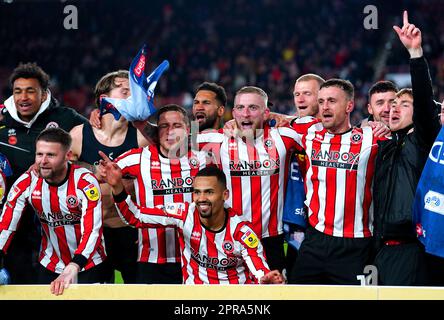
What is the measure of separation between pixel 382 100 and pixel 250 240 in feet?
5.49

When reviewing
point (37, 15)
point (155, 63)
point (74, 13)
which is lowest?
point (74, 13)

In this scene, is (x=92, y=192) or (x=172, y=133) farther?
(x=172, y=133)

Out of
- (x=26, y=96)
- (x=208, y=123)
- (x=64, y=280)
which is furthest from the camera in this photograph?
(x=208, y=123)

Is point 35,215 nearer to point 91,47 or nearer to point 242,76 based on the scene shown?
point 242,76

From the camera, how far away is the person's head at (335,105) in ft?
16.8

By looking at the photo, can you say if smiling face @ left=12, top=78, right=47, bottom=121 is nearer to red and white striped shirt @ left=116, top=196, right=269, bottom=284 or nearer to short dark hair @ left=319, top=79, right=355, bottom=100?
red and white striped shirt @ left=116, top=196, right=269, bottom=284

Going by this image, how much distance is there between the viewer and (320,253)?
5020 mm

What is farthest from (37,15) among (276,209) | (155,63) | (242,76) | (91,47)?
(276,209)

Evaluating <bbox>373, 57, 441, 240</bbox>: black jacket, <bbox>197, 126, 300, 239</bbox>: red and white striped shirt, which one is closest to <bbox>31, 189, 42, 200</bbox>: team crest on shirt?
<bbox>197, 126, 300, 239</bbox>: red and white striped shirt

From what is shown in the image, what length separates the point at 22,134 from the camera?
564cm

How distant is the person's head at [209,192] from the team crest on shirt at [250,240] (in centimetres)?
23

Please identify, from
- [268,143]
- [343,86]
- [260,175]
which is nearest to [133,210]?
[260,175]

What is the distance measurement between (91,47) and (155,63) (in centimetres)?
168

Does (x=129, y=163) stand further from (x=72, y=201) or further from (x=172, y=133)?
(x=72, y=201)
